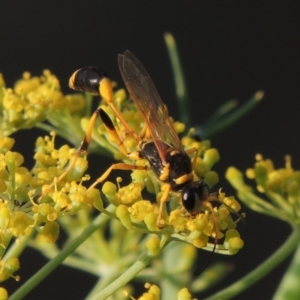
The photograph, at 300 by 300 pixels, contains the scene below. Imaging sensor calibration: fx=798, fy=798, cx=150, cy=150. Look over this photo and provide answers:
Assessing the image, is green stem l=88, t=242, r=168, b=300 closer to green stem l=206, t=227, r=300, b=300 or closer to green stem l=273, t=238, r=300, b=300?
green stem l=206, t=227, r=300, b=300

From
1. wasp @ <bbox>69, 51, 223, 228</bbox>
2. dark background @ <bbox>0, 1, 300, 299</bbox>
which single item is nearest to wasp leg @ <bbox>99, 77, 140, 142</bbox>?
wasp @ <bbox>69, 51, 223, 228</bbox>

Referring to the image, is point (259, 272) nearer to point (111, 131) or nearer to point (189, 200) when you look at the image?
point (189, 200)

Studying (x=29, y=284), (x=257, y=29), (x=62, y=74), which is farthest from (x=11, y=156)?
(x=257, y=29)

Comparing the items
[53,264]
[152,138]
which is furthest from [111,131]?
[53,264]

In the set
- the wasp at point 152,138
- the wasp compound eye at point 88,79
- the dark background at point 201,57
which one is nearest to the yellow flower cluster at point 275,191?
the wasp at point 152,138

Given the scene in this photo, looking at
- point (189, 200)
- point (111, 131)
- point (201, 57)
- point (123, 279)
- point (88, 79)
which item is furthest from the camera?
point (201, 57)

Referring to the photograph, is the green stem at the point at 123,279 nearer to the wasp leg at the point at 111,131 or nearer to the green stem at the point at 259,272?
the green stem at the point at 259,272
